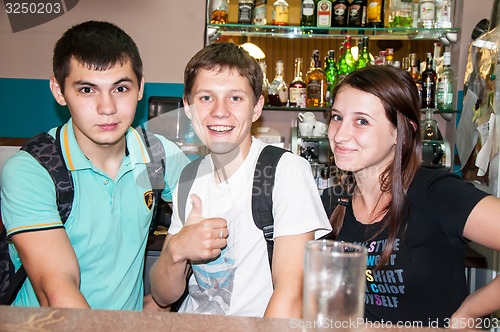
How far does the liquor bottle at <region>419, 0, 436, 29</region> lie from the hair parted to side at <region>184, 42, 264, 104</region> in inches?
62.5

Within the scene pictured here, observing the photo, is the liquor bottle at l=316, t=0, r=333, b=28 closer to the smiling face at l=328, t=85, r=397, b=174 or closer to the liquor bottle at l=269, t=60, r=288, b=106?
the liquor bottle at l=269, t=60, r=288, b=106

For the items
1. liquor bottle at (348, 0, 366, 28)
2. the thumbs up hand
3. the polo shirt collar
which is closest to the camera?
the thumbs up hand

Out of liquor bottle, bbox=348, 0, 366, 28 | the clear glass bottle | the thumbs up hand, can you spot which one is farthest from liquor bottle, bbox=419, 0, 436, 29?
the thumbs up hand

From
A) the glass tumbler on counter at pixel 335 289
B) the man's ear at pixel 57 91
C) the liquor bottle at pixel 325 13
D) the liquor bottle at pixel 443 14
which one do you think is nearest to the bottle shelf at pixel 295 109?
the liquor bottle at pixel 325 13

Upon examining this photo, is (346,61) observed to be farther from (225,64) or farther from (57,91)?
(57,91)

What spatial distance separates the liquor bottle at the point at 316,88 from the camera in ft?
9.49

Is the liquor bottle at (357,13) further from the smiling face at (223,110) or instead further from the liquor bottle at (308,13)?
the smiling face at (223,110)

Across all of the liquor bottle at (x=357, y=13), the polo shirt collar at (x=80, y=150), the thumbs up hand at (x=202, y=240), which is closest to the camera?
the thumbs up hand at (x=202, y=240)

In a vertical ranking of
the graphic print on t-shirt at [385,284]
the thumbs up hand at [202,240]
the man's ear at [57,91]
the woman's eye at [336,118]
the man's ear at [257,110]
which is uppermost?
the man's ear at [57,91]

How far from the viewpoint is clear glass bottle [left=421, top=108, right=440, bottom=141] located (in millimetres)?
2717

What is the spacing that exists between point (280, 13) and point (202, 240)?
1.93 metres

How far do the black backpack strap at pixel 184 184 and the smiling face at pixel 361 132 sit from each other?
15.6 inches

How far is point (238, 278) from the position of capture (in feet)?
4.17

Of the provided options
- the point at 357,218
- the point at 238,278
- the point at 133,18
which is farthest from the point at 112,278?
the point at 133,18
